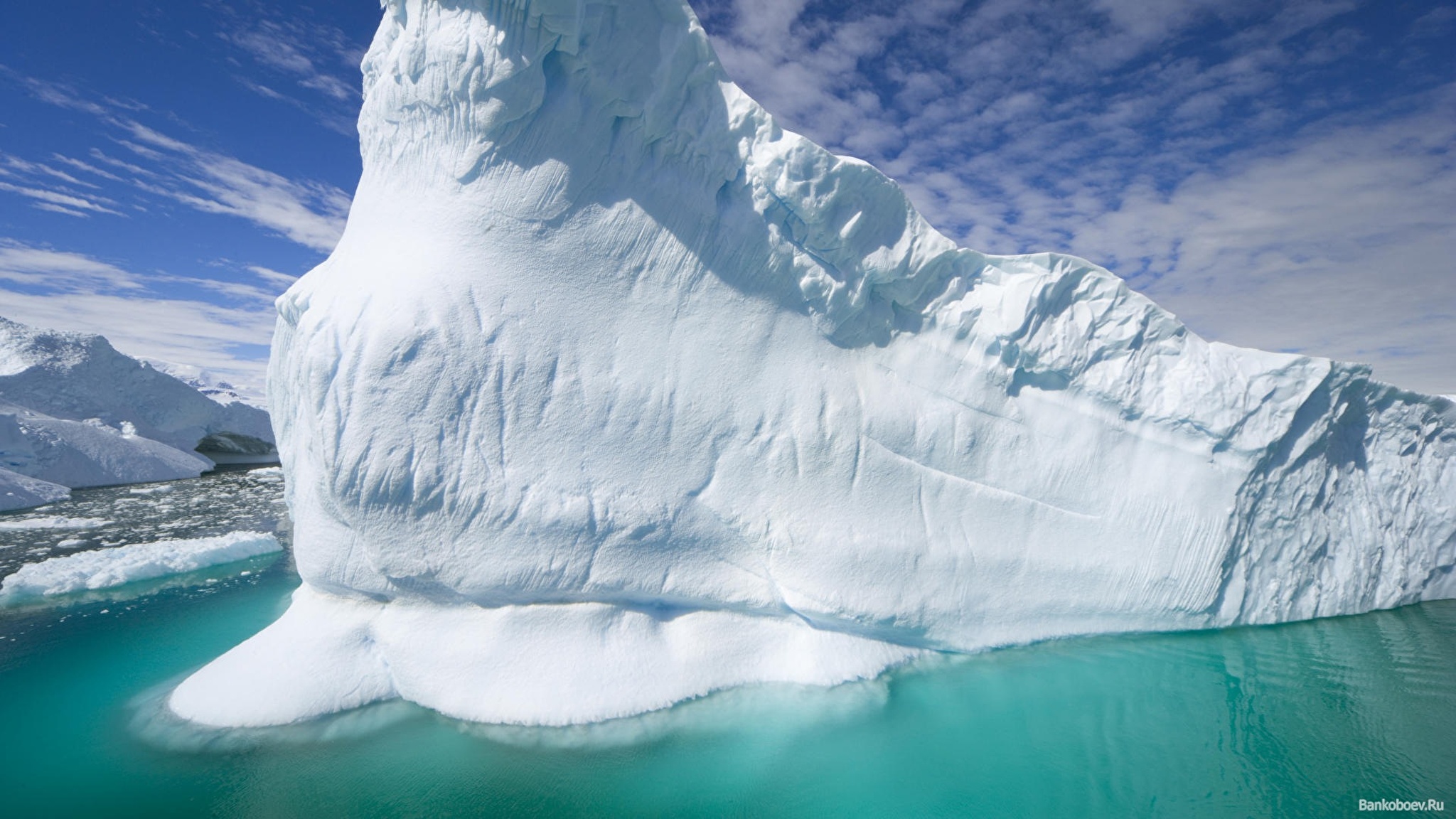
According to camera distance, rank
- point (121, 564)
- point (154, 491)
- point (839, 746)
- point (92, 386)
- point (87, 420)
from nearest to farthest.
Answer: point (839, 746) → point (121, 564) → point (154, 491) → point (87, 420) → point (92, 386)

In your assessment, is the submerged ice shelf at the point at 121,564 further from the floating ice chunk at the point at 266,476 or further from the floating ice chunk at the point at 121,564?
the floating ice chunk at the point at 266,476

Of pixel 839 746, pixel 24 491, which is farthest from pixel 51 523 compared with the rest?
pixel 839 746

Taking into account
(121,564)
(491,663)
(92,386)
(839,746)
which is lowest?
(92,386)

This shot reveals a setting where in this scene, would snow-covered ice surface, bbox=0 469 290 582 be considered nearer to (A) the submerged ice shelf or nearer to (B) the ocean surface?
(A) the submerged ice shelf

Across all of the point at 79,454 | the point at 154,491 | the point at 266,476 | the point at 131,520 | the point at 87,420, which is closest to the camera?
the point at 131,520

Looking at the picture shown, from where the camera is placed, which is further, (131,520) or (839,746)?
(131,520)

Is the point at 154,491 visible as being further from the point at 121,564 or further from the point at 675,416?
the point at 675,416

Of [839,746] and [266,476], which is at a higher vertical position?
[839,746]
